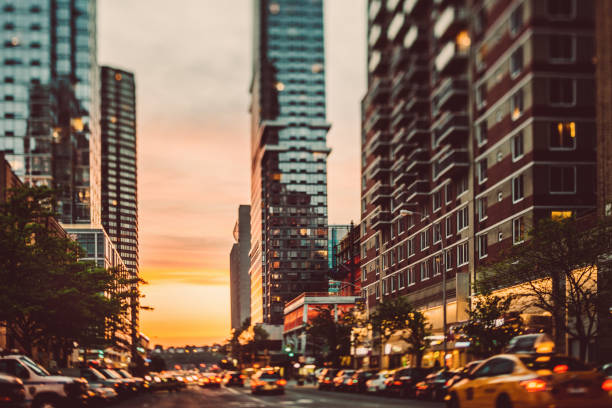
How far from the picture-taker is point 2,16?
181375 mm

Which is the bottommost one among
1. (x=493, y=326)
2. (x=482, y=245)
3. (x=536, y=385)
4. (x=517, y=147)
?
(x=493, y=326)

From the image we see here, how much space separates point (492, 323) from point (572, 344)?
16.6 ft

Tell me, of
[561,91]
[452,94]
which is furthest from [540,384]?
[561,91]

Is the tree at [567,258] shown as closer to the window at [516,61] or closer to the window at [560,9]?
the window at [516,61]

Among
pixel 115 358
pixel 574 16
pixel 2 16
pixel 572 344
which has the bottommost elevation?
pixel 115 358

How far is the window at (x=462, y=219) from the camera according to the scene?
5983cm

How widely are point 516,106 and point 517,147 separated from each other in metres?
7.75

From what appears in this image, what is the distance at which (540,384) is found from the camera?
55.8 ft

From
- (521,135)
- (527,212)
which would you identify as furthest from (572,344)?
(521,135)

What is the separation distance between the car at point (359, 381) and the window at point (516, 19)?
36.7 metres

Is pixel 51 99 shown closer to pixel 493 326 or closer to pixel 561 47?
pixel 493 326

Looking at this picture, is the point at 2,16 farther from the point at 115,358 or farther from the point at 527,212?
the point at 527,212

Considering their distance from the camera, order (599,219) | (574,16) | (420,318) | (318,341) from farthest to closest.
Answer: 1. (318,341)
2. (420,318)
3. (599,219)
4. (574,16)

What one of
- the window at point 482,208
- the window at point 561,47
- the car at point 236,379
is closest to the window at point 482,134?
the window at point 482,208
